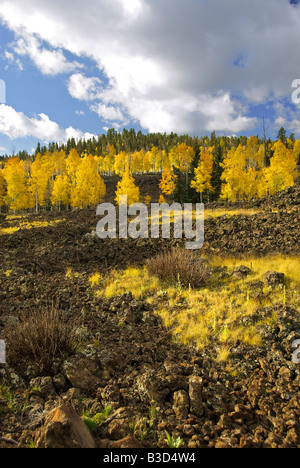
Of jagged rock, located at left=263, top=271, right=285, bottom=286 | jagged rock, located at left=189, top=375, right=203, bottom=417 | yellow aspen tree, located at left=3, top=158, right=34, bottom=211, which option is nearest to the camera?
jagged rock, located at left=189, top=375, right=203, bottom=417

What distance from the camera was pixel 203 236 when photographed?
15680mm

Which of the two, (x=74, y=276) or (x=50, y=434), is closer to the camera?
(x=50, y=434)

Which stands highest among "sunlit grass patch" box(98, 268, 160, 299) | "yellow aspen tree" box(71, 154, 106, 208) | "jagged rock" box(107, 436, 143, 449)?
"yellow aspen tree" box(71, 154, 106, 208)

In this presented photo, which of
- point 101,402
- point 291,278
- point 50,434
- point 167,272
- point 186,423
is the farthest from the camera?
point 167,272

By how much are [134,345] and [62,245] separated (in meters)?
12.6

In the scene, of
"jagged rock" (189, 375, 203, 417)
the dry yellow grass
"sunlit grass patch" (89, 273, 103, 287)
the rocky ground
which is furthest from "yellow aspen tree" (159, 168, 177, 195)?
"jagged rock" (189, 375, 203, 417)

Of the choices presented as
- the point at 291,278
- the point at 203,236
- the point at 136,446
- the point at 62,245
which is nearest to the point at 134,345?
the point at 136,446

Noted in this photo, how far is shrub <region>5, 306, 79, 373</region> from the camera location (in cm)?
450

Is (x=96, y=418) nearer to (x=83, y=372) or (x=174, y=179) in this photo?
(x=83, y=372)

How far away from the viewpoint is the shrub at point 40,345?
14.8 ft

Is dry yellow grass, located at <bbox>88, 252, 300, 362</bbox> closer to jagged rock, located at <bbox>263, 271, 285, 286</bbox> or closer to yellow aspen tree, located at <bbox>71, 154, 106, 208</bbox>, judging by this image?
jagged rock, located at <bbox>263, 271, 285, 286</bbox>

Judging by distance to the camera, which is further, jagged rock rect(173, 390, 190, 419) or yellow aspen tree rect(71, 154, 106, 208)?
yellow aspen tree rect(71, 154, 106, 208)

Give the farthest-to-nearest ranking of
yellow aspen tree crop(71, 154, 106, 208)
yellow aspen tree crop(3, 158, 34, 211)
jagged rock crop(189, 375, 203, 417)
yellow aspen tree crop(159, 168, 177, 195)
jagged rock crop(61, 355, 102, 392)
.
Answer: yellow aspen tree crop(159, 168, 177, 195), yellow aspen tree crop(3, 158, 34, 211), yellow aspen tree crop(71, 154, 106, 208), jagged rock crop(61, 355, 102, 392), jagged rock crop(189, 375, 203, 417)

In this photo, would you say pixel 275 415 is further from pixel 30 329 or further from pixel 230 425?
pixel 30 329
